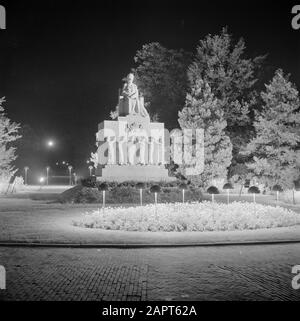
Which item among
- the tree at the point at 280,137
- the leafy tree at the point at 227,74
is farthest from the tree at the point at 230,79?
the tree at the point at 280,137

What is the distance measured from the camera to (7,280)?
7.83 metres

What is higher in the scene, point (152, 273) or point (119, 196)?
point (119, 196)

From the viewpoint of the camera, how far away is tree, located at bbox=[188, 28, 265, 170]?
1848 inches

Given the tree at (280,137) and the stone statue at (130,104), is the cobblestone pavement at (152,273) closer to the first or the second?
the stone statue at (130,104)

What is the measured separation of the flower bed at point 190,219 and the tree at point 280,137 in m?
22.6

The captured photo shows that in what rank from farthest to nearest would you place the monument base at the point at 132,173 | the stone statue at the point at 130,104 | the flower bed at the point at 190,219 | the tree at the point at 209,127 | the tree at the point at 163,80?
the tree at the point at 163,80 < the tree at the point at 209,127 < the stone statue at the point at 130,104 < the monument base at the point at 132,173 < the flower bed at the point at 190,219

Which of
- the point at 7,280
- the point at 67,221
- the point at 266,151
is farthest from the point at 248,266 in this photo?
the point at 266,151

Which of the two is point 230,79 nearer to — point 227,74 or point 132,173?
point 227,74

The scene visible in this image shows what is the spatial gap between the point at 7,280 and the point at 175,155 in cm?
3725

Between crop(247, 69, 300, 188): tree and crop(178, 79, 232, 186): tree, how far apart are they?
364cm

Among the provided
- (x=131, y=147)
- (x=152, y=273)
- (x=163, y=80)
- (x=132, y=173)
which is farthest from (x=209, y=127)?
(x=152, y=273)

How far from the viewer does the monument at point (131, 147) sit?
102 feet

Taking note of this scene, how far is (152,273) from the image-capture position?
844cm

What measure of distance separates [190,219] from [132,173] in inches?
637
